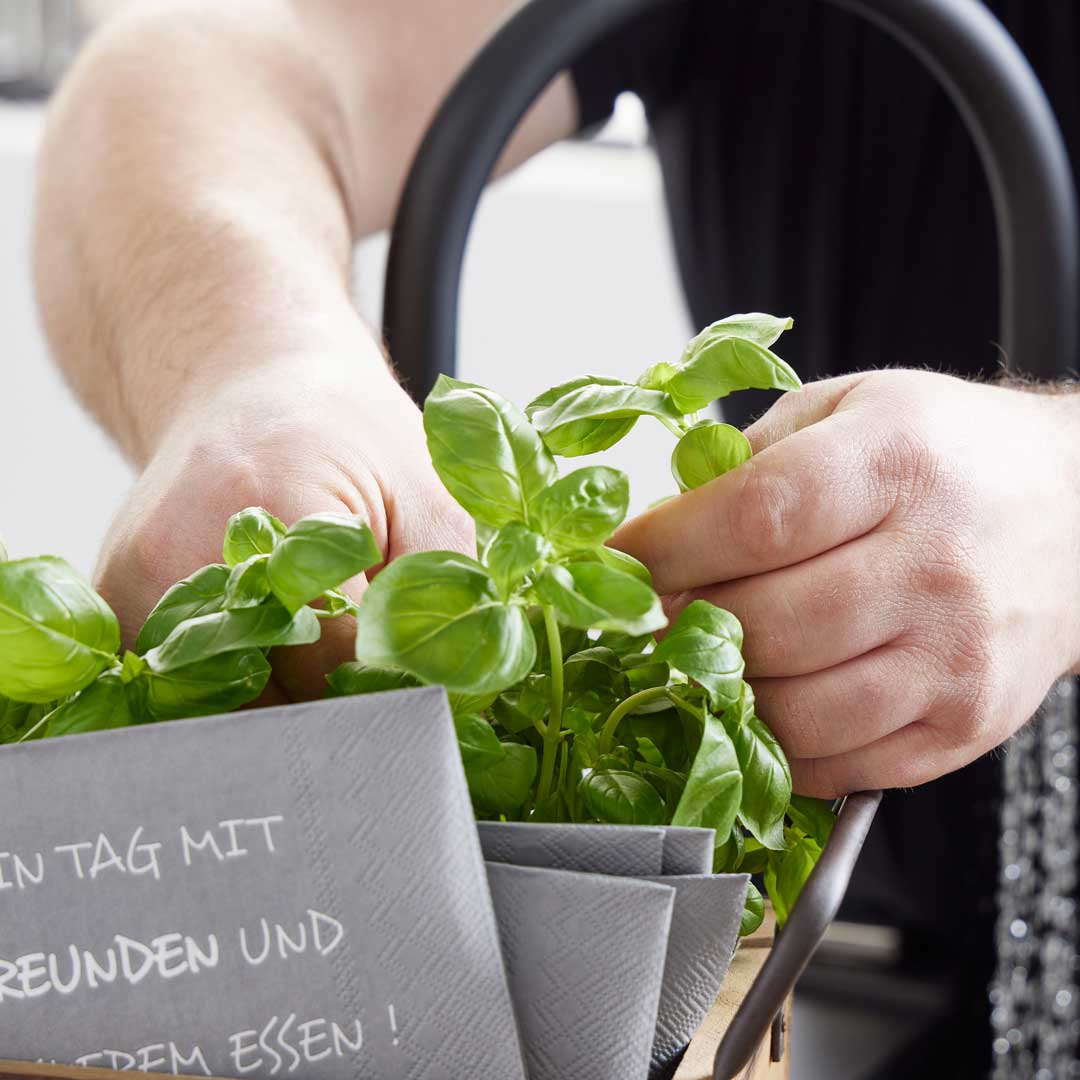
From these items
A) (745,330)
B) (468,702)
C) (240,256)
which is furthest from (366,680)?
(240,256)

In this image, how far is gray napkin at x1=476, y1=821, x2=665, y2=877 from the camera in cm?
24

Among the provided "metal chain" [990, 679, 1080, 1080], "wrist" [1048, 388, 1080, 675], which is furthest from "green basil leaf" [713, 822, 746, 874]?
"metal chain" [990, 679, 1080, 1080]

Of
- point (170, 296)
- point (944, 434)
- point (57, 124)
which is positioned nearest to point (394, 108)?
point (57, 124)

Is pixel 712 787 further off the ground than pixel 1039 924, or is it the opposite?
pixel 712 787

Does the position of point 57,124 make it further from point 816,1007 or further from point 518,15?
point 816,1007

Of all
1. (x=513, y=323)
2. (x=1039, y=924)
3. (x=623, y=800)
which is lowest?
(x=513, y=323)

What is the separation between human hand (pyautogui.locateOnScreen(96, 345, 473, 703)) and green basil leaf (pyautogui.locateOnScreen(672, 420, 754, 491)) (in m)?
0.09

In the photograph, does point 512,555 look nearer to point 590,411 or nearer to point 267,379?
point 590,411

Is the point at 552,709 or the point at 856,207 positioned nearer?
the point at 552,709

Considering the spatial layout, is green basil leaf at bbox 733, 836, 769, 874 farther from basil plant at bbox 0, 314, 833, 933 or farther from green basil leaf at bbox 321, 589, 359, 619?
green basil leaf at bbox 321, 589, 359, 619

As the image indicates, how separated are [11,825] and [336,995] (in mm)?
73

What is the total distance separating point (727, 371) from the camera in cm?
29

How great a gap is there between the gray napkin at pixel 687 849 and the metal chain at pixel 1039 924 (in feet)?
2.06

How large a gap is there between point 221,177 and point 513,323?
135cm
